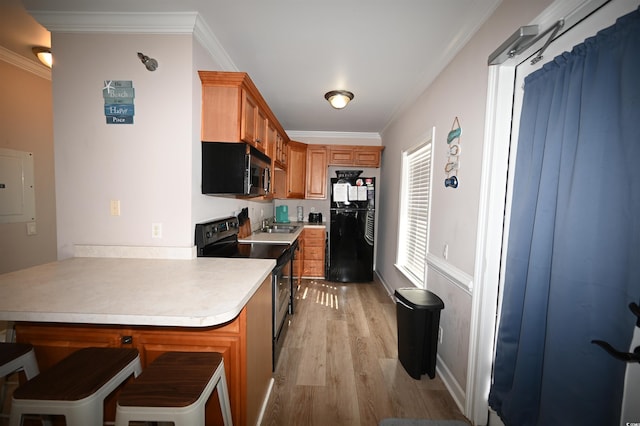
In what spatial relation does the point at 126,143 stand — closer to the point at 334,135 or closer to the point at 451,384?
the point at 451,384

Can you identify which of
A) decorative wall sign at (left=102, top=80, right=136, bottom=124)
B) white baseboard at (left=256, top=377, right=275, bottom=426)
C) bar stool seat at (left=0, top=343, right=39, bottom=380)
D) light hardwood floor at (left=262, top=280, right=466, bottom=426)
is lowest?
light hardwood floor at (left=262, top=280, right=466, bottom=426)

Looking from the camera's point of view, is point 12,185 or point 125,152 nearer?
point 125,152

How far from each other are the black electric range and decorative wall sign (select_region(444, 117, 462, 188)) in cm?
147

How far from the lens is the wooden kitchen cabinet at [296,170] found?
168 inches

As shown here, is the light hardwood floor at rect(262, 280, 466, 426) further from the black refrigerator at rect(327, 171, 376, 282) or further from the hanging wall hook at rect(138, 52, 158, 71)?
the hanging wall hook at rect(138, 52, 158, 71)

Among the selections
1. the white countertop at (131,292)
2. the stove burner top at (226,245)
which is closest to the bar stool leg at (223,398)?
the white countertop at (131,292)

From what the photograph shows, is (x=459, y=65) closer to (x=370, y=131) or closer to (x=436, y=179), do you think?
(x=436, y=179)

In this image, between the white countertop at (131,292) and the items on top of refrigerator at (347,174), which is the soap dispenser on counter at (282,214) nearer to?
the items on top of refrigerator at (347,174)

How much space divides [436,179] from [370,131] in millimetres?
2654

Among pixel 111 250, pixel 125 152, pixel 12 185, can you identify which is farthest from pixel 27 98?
pixel 111 250

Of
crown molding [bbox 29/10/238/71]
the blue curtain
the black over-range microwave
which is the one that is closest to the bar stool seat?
the black over-range microwave

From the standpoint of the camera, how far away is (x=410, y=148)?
2.98 meters

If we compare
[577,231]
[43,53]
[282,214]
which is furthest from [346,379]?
[43,53]

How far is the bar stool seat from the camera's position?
99 cm
